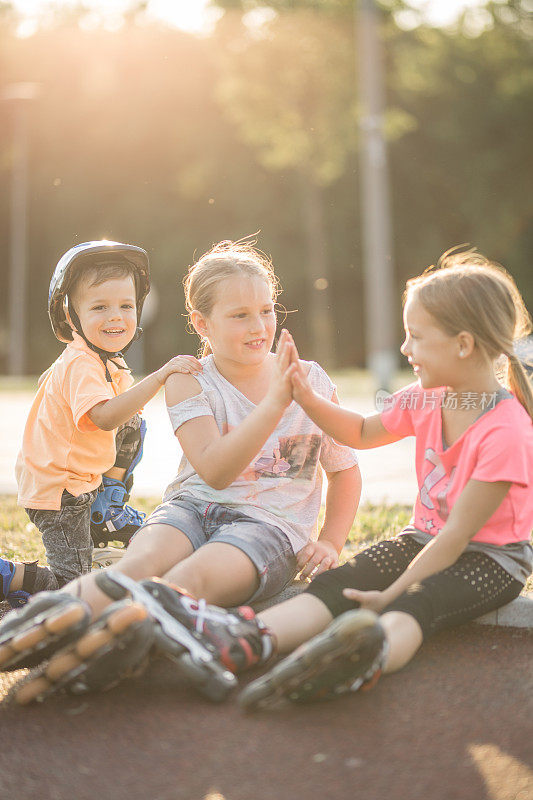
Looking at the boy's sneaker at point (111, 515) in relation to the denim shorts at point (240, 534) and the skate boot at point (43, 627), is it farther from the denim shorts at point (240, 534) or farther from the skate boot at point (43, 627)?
the skate boot at point (43, 627)

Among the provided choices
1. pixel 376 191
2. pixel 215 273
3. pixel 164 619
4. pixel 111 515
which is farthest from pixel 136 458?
pixel 376 191

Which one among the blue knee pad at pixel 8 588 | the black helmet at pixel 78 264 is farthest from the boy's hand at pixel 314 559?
the black helmet at pixel 78 264

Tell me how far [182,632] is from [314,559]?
0.95m

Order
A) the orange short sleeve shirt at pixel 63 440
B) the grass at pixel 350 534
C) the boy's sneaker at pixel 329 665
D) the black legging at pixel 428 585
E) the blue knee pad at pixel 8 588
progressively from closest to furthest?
the boy's sneaker at pixel 329 665
the black legging at pixel 428 585
the blue knee pad at pixel 8 588
the orange short sleeve shirt at pixel 63 440
the grass at pixel 350 534

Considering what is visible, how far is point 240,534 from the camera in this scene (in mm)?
3250

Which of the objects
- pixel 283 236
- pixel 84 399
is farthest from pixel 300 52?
pixel 84 399

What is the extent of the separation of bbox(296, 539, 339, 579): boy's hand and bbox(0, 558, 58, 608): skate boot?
39.7 inches

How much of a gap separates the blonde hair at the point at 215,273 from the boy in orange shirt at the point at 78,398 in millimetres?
389

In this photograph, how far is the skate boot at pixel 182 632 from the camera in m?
2.55

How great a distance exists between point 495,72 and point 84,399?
109 feet

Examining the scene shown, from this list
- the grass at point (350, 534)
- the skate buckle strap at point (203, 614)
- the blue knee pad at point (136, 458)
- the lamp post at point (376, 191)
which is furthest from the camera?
the lamp post at point (376, 191)

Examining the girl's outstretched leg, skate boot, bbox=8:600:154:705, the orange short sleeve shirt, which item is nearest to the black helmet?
the orange short sleeve shirt

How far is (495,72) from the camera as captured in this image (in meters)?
33.6

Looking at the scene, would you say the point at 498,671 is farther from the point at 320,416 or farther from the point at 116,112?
the point at 116,112
